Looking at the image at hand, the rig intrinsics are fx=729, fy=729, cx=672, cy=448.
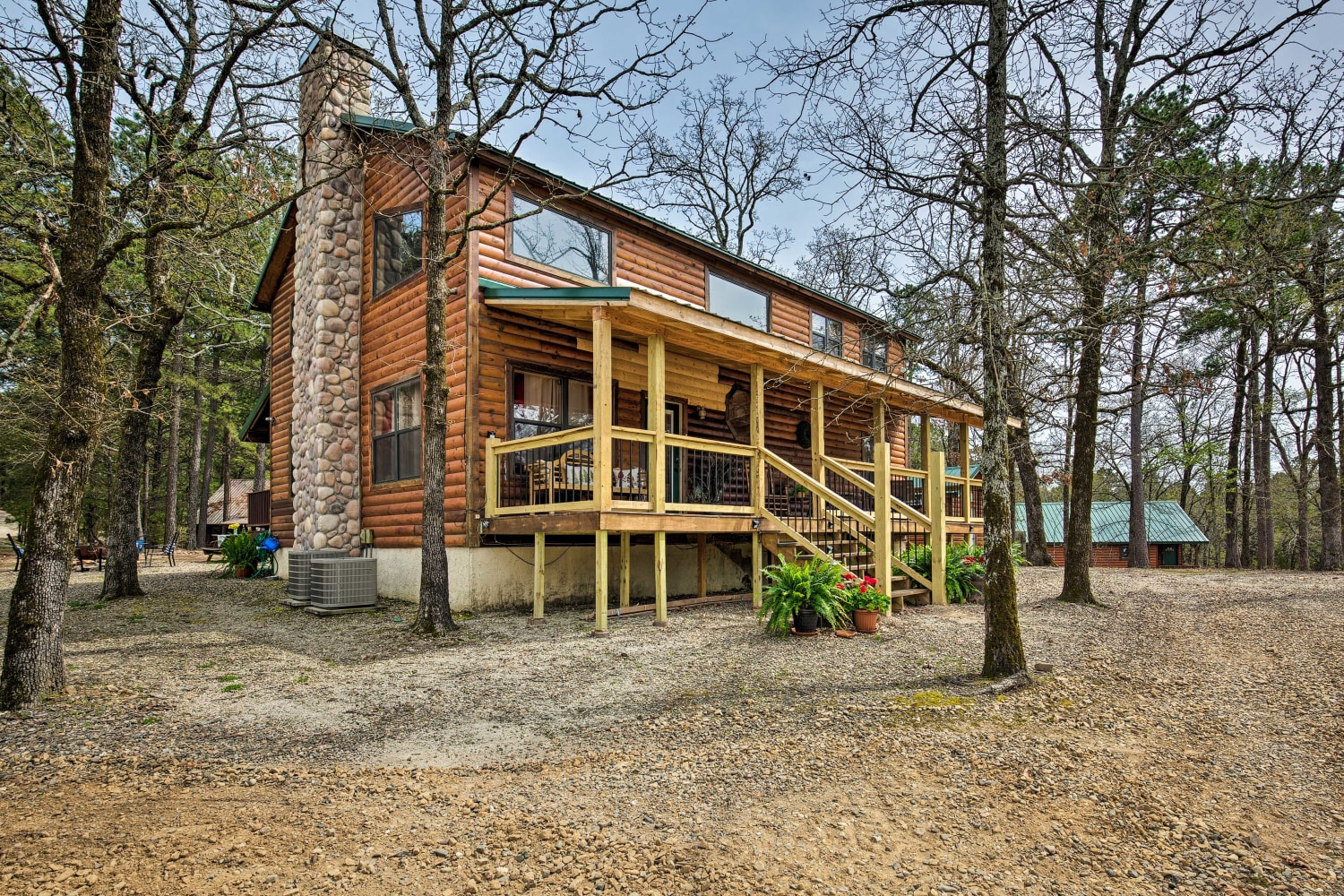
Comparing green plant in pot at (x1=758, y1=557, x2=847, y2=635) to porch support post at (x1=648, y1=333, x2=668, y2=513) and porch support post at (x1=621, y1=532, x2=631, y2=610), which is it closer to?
porch support post at (x1=648, y1=333, x2=668, y2=513)

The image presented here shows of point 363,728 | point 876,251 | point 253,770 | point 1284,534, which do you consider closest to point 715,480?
point 876,251

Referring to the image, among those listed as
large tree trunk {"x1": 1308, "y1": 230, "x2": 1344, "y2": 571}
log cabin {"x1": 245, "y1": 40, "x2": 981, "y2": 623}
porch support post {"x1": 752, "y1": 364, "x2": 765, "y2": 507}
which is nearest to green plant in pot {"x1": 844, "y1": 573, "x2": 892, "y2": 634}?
log cabin {"x1": 245, "y1": 40, "x2": 981, "y2": 623}

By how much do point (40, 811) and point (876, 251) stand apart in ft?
22.3

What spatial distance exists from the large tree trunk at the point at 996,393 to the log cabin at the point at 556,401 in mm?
2108

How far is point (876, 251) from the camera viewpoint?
21.8 ft

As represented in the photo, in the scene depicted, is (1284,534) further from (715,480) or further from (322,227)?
(322,227)

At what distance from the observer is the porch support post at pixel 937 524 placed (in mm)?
9781

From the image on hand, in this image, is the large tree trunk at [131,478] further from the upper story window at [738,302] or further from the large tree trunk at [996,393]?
the large tree trunk at [996,393]

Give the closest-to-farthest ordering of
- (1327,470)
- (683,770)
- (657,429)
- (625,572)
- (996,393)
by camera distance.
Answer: (683,770)
(996,393)
(657,429)
(625,572)
(1327,470)

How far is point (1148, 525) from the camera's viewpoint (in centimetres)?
3100

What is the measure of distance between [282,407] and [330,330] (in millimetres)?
4129

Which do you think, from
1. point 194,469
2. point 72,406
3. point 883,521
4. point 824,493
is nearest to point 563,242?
point 824,493

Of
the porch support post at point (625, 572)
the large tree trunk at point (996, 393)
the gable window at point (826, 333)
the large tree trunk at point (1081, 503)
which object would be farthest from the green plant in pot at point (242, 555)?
the large tree trunk at point (1081, 503)

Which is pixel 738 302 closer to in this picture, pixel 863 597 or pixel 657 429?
pixel 657 429
